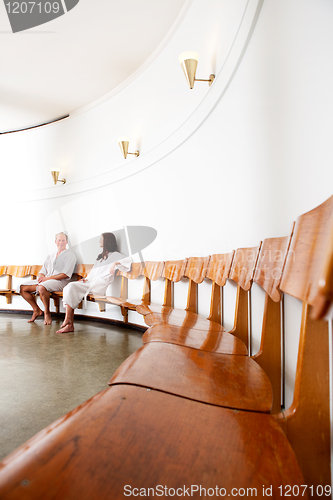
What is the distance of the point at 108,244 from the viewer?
13.0 ft

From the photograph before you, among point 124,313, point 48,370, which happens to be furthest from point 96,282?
point 48,370

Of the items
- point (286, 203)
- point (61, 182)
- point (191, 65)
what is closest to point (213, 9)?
point (191, 65)

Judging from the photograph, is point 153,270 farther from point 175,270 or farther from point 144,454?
point 144,454

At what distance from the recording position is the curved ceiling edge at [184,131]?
1.81m

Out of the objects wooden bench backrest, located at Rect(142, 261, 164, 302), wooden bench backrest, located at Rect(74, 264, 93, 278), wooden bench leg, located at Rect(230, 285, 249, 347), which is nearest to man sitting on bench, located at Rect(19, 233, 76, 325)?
wooden bench backrest, located at Rect(74, 264, 93, 278)

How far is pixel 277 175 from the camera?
1425 mm

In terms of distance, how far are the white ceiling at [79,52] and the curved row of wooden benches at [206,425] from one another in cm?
338

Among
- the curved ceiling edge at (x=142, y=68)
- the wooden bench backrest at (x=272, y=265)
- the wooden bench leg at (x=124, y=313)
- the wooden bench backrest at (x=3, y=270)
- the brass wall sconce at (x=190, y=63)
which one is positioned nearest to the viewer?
the wooden bench backrest at (x=272, y=265)

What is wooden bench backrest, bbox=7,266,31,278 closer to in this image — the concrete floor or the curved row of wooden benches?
the concrete floor

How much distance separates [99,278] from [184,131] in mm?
2106

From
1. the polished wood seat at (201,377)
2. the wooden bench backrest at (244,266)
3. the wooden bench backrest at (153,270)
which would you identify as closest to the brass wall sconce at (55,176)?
the wooden bench backrest at (153,270)

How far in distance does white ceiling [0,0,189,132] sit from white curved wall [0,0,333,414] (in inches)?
9.1

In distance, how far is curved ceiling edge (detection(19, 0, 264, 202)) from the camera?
181 cm

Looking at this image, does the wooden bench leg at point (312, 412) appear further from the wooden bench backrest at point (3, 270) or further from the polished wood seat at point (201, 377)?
the wooden bench backrest at point (3, 270)
